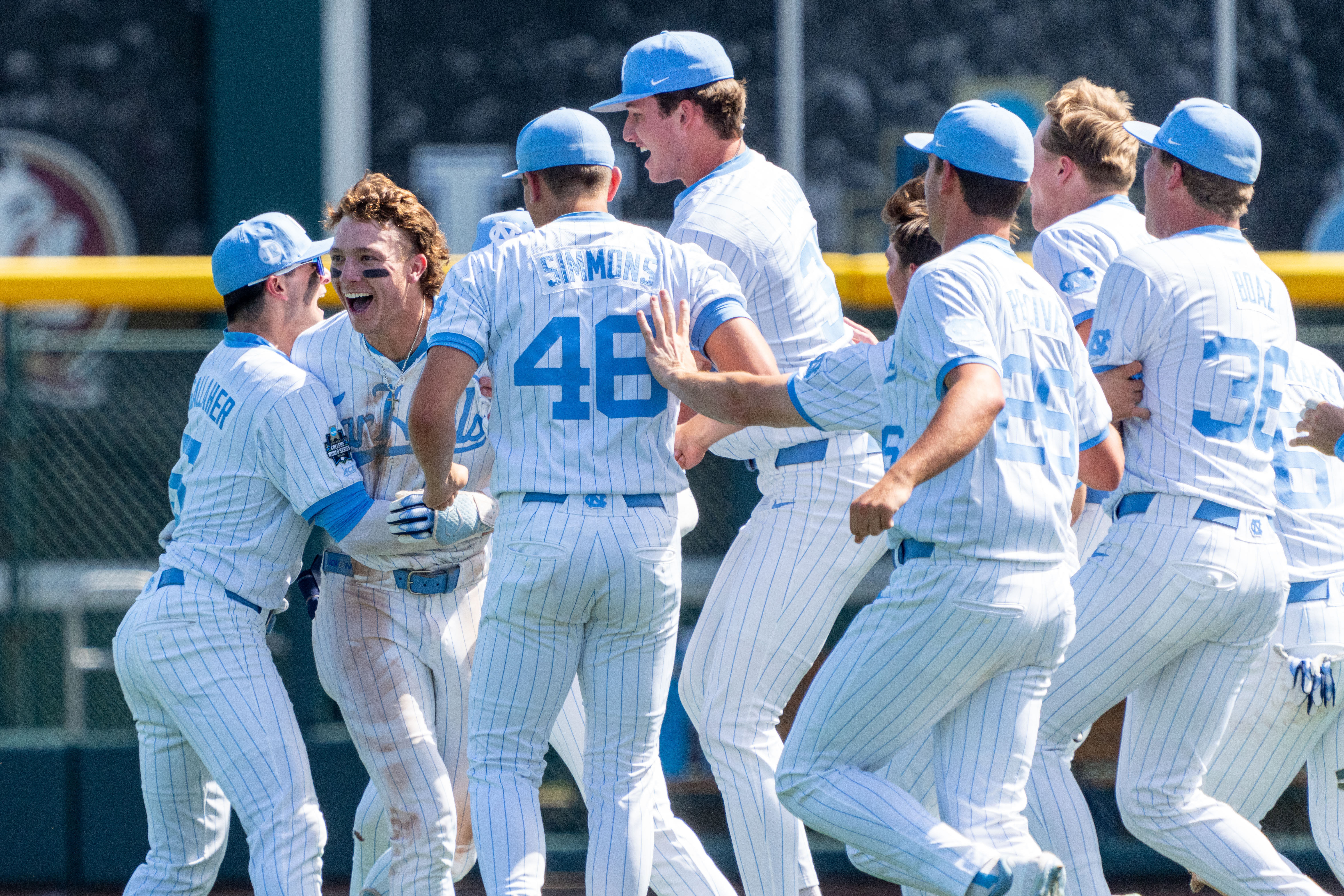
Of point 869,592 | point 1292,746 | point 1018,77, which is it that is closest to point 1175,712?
point 1292,746

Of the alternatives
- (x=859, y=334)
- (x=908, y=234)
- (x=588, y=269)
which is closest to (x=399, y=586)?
(x=588, y=269)

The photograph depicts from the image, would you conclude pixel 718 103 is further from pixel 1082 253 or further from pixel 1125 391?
pixel 1125 391

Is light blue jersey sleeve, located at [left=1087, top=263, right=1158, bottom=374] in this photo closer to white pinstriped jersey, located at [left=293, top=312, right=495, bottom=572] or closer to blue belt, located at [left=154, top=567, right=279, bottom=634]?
white pinstriped jersey, located at [left=293, top=312, right=495, bottom=572]

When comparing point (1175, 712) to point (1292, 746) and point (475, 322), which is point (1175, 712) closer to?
point (1292, 746)

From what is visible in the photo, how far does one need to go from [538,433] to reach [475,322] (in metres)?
0.26

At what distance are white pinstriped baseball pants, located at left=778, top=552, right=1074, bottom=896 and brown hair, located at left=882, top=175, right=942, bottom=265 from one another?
3.65 ft

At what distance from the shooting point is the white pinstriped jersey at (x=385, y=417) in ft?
12.0

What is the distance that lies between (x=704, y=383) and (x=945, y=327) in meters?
0.50

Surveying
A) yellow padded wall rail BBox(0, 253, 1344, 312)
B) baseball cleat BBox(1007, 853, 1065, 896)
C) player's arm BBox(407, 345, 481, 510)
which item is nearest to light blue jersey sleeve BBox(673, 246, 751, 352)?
player's arm BBox(407, 345, 481, 510)

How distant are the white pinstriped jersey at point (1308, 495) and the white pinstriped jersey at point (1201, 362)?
28cm

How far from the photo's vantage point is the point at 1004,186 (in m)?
3.05

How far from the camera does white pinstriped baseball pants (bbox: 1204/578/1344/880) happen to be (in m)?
3.54

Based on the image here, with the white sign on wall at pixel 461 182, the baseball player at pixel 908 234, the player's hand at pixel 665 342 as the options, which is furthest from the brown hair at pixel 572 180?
the white sign on wall at pixel 461 182

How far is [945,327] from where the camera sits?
9.29ft
